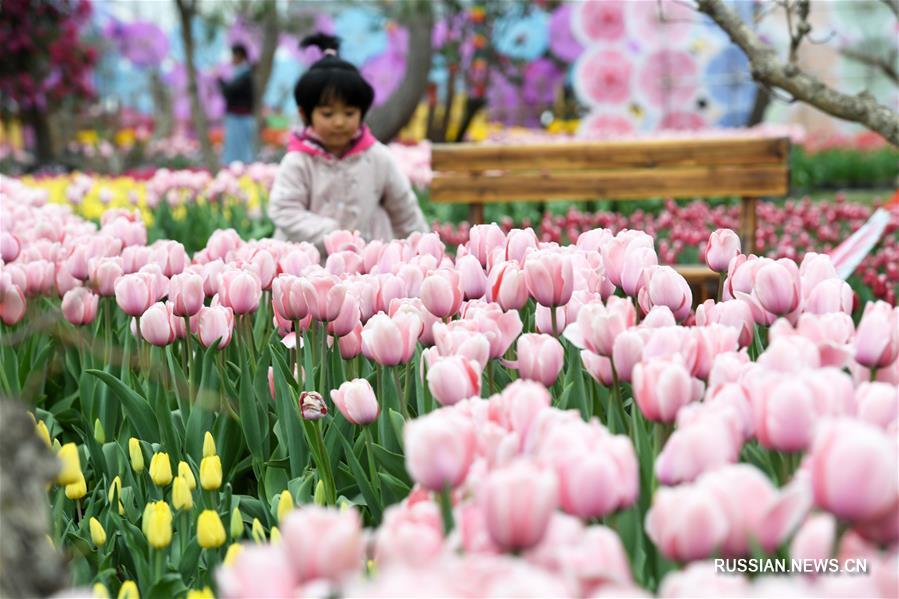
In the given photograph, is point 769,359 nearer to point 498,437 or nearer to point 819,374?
point 819,374

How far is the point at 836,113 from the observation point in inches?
146

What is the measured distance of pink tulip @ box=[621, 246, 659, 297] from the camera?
6.19ft

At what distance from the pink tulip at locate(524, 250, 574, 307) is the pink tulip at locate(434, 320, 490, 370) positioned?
244mm

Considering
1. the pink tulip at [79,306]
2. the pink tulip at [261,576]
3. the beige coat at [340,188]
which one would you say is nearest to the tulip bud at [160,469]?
the pink tulip at [79,306]

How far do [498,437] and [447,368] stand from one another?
23 centimetres

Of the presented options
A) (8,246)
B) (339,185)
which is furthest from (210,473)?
(339,185)

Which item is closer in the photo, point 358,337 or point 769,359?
point 769,359

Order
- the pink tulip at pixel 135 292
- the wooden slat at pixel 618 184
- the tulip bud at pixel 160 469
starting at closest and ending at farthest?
the tulip bud at pixel 160 469 < the pink tulip at pixel 135 292 < the wooden slat at pixel 618 184

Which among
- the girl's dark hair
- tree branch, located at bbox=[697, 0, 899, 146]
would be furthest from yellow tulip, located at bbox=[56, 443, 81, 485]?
the girl's dark hair

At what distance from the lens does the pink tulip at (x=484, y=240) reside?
7.77 feet

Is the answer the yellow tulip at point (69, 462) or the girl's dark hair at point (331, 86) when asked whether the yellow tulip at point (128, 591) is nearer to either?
the yellow tulip at point (69, 462)

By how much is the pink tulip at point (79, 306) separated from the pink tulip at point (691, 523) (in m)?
1.78

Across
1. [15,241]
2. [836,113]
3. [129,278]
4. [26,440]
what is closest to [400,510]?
[26,440]

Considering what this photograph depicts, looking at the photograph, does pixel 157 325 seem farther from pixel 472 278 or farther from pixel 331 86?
pixel 331 86
